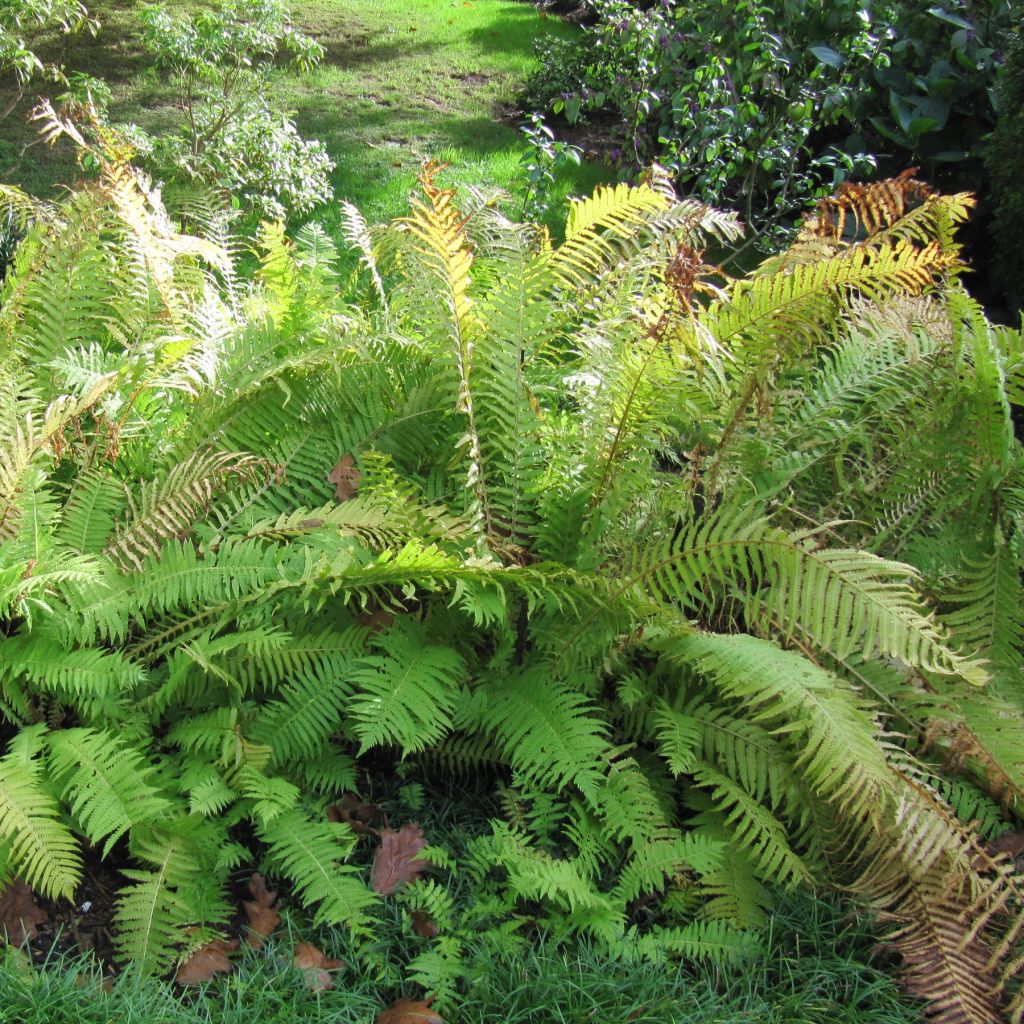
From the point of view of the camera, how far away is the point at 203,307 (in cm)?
347

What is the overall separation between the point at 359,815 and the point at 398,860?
0.20 m

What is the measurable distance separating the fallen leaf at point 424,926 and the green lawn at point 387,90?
446 cm

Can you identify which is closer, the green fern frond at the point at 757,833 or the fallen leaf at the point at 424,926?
the fallen leaf at the point at 424,926

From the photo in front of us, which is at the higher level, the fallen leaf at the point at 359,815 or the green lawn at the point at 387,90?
the green lawn at the point at 387,90

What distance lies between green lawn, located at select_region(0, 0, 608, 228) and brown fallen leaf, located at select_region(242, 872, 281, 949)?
434cm

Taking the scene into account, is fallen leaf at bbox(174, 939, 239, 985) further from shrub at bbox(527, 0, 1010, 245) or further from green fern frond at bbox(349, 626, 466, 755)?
shrub at bbox(527, 0, 1010, 245)

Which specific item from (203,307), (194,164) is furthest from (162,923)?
(194,164)

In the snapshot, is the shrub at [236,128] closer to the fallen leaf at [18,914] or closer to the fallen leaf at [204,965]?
the fallen leaf at [18,914]

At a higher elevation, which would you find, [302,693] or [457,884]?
[302,693]

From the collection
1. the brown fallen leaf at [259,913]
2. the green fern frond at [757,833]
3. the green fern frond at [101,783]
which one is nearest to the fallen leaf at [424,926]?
the brown fallen leaf at [259,913]

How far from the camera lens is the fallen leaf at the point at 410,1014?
213 cm

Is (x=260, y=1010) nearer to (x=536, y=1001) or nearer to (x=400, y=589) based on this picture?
(x=536, y=1001)

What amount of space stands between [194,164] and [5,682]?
357 cm

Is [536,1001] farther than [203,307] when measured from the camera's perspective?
No
